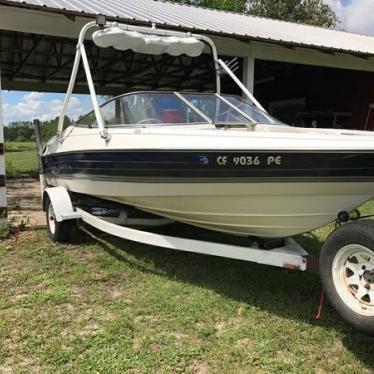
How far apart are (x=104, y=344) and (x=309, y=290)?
194 cm

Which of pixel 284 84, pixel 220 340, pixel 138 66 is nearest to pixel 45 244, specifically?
pixel 220 340

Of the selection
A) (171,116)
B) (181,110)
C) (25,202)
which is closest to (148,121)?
(171,116)

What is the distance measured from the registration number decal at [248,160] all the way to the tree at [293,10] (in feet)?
120

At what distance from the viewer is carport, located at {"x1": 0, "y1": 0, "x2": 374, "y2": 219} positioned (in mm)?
8359

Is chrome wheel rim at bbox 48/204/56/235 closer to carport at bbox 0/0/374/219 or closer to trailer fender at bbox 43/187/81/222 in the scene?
trailer fender at bbox 43/187/81/222

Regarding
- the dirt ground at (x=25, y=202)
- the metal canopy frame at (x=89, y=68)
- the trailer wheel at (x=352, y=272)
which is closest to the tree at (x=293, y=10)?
the dirt ground at (x=25, y=202)

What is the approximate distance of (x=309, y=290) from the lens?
4234mm

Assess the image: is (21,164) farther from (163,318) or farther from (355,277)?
(355,277)

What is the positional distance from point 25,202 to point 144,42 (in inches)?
198

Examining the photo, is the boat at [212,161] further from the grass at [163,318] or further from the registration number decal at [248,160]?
the grass at [163,318]

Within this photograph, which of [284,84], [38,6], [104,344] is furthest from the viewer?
[284,84]

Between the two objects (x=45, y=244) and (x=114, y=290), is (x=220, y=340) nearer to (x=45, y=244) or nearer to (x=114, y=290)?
(x=114, y=290)

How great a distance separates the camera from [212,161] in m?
3.66

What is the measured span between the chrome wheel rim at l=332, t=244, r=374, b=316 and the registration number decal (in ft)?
2.57
